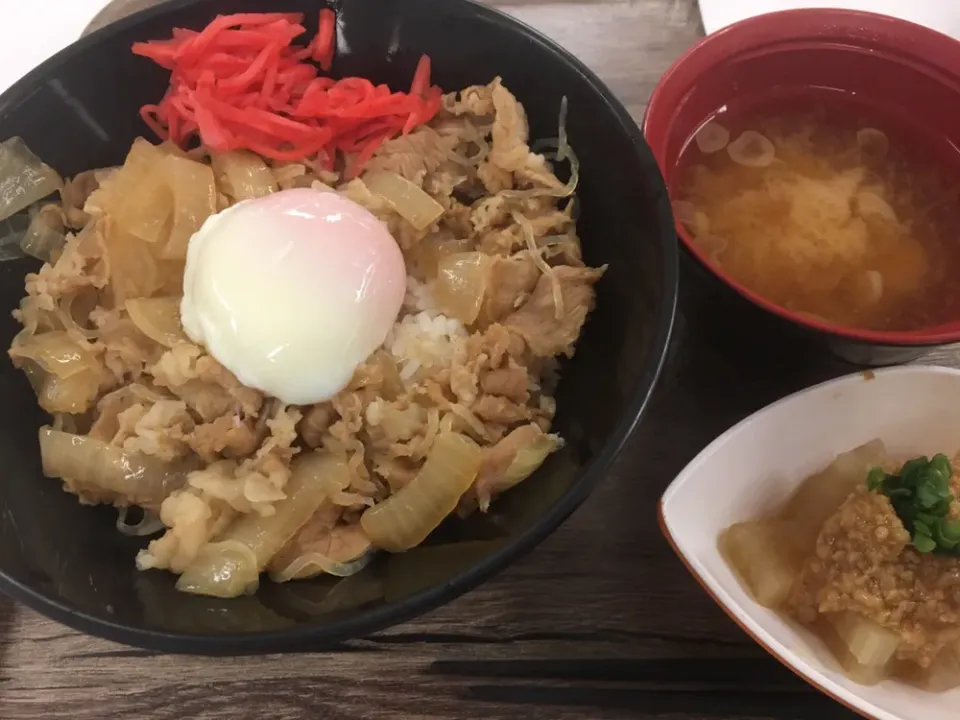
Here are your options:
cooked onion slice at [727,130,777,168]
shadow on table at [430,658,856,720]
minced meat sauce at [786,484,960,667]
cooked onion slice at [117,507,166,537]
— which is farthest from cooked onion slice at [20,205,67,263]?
minced meat sauce at [786,484,960,667]

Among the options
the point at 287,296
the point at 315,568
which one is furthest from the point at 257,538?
the point at 287,296

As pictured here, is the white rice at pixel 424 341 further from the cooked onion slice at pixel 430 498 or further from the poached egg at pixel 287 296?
the cooked onion slice at pixel 430 498

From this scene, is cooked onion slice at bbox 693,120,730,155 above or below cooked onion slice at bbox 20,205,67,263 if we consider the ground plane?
below

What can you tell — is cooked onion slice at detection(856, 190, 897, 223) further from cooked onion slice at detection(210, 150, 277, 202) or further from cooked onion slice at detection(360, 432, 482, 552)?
cooked onion slice at detection(210, 150, 277, 202)

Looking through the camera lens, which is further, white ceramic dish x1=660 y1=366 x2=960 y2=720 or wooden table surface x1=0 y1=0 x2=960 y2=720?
wooden table surface x1=0 y1=0 x2=960 y2=720

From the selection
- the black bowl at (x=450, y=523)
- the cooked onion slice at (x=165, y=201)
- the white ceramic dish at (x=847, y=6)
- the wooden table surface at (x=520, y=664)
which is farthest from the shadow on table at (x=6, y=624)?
the white ceramic dish at (x=847, y=6)

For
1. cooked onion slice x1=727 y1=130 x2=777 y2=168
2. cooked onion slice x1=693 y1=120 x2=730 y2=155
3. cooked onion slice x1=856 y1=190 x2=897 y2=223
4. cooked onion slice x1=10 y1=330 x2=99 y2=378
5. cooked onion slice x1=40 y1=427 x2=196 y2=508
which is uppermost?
cooked onion slice x1=10 y1=330 x2=99 y2=378

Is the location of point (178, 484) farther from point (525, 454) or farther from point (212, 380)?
point (525, 454)
